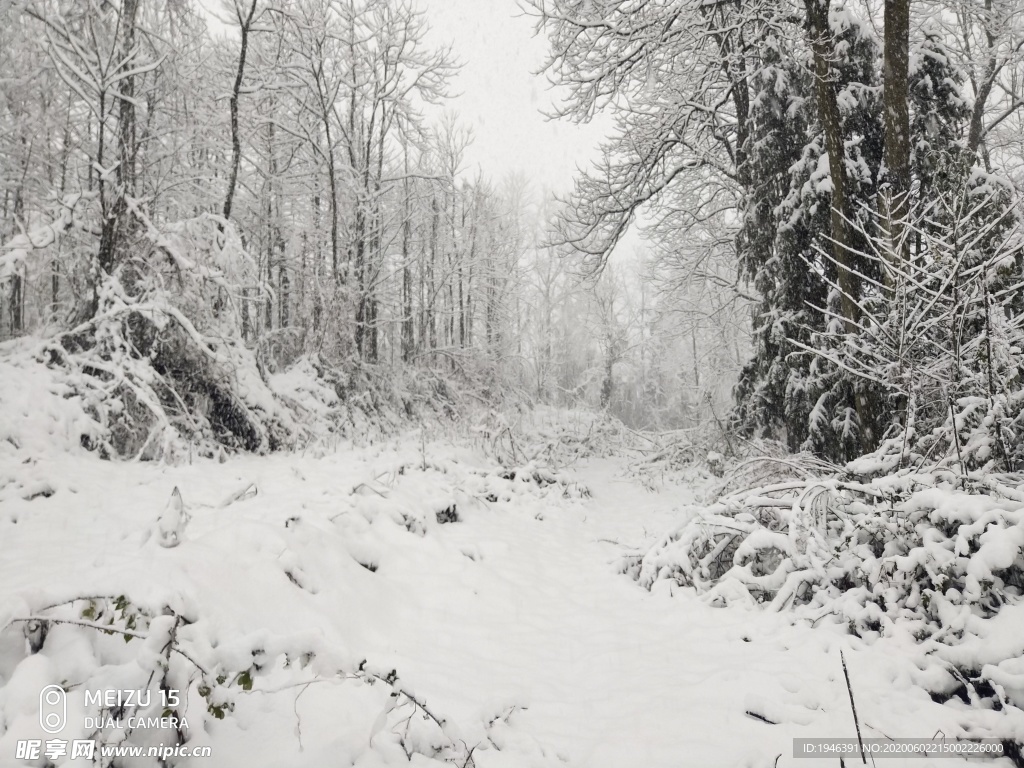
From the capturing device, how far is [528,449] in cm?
977

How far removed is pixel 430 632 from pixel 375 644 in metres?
0.39

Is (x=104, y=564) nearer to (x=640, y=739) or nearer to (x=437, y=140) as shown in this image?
(x=640, y=739)

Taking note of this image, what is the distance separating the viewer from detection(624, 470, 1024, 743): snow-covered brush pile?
87.0 inches

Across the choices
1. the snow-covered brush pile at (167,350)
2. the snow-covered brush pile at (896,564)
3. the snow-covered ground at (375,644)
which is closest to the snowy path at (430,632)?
the snow-covered ground at (375,644)

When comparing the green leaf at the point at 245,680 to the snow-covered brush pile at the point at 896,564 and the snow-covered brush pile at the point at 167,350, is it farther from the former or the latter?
the snow-covered brush pile at the point at 167,350

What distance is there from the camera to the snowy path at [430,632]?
186cm

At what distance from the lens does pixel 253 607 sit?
241cm

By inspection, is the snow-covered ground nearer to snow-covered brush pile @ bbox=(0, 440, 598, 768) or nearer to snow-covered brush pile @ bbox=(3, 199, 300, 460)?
snow-covered brush pile @ bbox=(0, 440, 598, 768)

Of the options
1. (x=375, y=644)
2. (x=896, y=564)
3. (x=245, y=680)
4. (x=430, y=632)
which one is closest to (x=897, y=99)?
(x=896, y=564)

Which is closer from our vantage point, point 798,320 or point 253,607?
point 253,607

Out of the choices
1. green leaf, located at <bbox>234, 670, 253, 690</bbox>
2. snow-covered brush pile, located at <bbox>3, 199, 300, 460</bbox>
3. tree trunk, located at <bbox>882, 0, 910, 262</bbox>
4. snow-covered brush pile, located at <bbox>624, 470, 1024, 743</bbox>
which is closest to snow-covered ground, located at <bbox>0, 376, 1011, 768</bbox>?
green leaf, located at <bbox>234, 670, 253, 690</bbox>

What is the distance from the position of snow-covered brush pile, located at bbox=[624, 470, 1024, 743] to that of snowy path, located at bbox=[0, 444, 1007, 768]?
0.67 feet

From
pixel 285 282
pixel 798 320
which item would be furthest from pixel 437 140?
pixel 798 320

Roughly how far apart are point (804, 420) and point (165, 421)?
767cm
